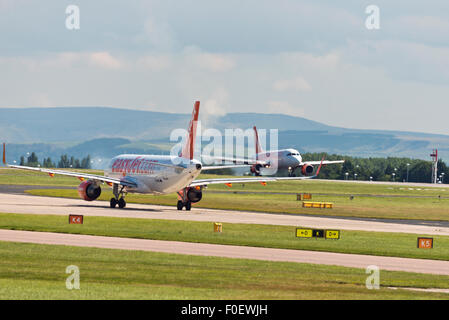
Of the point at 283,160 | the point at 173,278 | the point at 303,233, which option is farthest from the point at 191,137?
the point at 283,160

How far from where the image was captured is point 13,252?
41781 millimetres

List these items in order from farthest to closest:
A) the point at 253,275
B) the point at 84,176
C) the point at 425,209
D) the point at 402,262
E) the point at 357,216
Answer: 1. the point at 425,209
2. the point at 357,216
3. the point at 84,176
4. the point at 402,262
5. the point at 253,275

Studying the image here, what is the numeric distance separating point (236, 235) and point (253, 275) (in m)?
20.2

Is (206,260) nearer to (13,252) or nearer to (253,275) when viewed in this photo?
(253,275)

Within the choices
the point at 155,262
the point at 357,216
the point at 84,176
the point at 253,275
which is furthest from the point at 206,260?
the point at 357,216

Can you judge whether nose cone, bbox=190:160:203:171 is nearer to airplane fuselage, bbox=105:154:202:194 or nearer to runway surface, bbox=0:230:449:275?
airplane fuselage, bbox=105:154:202:194

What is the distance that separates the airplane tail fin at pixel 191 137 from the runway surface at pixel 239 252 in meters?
23.6

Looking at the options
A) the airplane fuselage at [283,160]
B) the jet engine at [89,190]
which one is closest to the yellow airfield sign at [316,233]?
the jet engine at [89,190]

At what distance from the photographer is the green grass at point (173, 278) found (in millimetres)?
29547

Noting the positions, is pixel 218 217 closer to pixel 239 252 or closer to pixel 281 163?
pixel 239 252

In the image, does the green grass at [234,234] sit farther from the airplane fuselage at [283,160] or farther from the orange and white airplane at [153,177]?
the airplane fuselage at [283,160]

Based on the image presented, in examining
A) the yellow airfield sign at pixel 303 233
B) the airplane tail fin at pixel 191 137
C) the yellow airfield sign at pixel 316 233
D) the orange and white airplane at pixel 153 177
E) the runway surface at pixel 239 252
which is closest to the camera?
the runway surface at pixel 239 252

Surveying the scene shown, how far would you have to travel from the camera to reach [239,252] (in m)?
46.6

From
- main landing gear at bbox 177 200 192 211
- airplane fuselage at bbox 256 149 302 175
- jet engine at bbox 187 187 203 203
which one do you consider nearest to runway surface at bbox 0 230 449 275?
main landing gear at bbox 177 200 192 211
